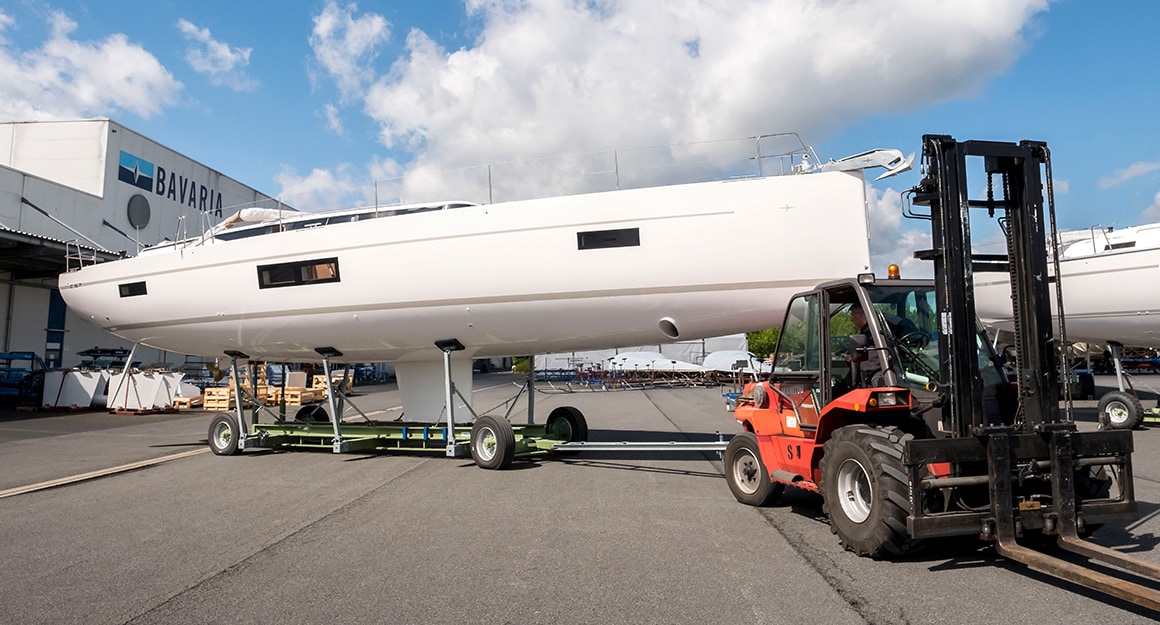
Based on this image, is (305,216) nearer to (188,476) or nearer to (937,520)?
(188,476)

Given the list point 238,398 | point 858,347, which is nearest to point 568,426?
point 238,398

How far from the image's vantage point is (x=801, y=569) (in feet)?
14.8

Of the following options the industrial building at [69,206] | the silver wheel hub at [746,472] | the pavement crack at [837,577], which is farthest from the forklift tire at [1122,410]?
the industrial building at [69,206]

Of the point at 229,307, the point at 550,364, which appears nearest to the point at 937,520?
the point at 229,307

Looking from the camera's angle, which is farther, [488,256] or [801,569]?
[488,256]

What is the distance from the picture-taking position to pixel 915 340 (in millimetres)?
5340

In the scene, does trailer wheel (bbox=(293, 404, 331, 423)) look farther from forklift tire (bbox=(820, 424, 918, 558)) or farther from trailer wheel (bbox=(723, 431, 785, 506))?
forklift tire (bbox=(820, 424, 918, 558))

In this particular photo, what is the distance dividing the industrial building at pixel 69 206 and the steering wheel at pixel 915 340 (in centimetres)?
2125

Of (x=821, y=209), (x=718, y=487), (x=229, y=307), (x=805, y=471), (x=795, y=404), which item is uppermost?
(x=821, y=209)

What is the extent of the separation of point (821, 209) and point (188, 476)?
27.5ft

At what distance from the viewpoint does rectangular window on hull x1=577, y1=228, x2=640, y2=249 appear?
7.75 metres

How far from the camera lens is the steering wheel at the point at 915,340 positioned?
5.29 metres

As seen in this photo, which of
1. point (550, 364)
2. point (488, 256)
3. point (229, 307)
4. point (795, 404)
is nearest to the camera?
point (795, 404)

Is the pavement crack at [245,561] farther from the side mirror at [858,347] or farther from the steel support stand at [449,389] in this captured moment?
the side mirror at [858,347]
